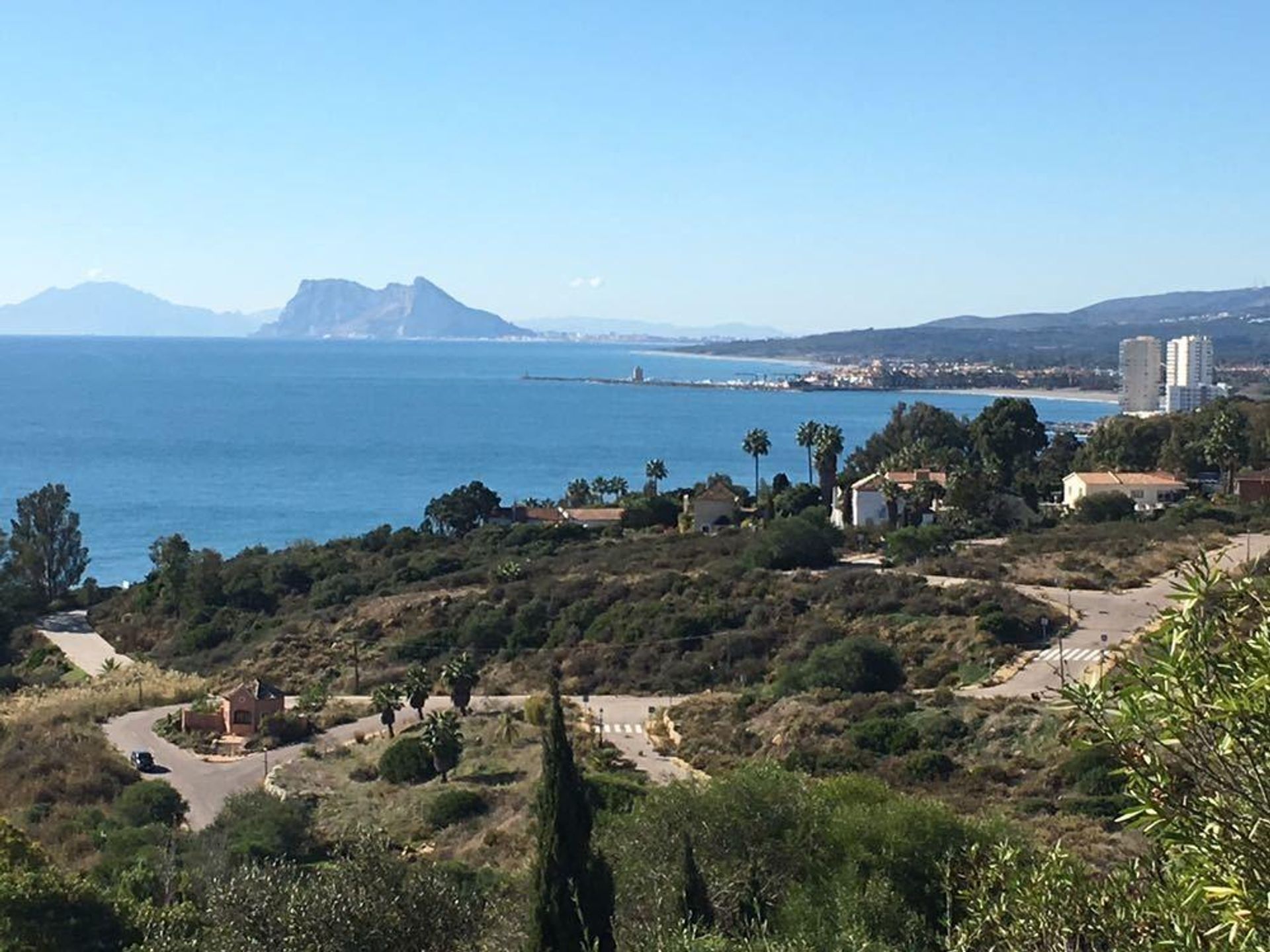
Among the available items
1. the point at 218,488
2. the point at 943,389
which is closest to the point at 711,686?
the point at 218,488

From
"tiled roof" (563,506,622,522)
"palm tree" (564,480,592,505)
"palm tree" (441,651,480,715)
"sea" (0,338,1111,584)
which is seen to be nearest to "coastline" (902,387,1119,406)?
"sea" (0,338,1111,584)

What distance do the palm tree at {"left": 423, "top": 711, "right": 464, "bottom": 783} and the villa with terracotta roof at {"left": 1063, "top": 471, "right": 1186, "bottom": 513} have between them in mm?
31047

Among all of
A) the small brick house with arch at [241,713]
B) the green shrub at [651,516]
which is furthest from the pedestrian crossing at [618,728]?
the green shrub at [651,516]

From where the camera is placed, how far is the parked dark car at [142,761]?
27.4 metres

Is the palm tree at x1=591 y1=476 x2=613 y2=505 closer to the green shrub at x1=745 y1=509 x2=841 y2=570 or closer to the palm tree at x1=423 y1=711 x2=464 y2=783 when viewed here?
the green shrub at x1=745 y1=509 x2=841 y2=570

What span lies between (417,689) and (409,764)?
15.3ft

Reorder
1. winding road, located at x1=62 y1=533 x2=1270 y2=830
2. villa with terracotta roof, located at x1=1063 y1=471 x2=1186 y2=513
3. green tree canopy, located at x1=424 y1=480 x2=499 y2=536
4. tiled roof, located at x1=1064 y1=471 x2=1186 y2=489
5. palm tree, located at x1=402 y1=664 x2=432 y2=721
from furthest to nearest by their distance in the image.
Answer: green tree canopy, located at x1=424 y1=480 x2=499 y2=536 → tiled roof, located at x1=1064 y1=471 x2=1186 y2=489 → villa with terracotta roof, located at x1=1063 y1=471 x2=1186 y2=513 → palm tree, located at x1=402 y1=664 x2=432 y2=721 → winding road, located at x1=62 y1=533 x2=1270 y2=830

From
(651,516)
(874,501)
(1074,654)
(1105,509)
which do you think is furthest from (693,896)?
(651,516)

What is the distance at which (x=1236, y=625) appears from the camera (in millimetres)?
5379

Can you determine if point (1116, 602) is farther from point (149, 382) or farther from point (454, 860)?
point (149, 382)

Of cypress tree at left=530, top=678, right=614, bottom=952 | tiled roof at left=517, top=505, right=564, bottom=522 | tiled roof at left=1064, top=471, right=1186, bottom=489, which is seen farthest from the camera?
tiled roof at left=517, top=505, right=564, bottom=522

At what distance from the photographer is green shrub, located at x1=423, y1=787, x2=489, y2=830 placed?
21.5 meters

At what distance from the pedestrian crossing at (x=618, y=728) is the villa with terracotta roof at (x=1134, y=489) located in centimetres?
2673

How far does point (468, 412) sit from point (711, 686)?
125 meters
